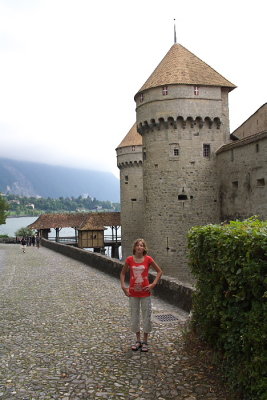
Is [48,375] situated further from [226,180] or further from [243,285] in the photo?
[226,180]

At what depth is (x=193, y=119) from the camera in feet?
76.9

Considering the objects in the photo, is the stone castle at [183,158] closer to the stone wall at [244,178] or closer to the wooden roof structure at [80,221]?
the stone wall at [244,178]

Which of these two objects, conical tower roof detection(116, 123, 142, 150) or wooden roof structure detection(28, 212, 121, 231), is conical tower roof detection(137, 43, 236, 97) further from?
wooden roof structure detection(28, 212, 121, 231)

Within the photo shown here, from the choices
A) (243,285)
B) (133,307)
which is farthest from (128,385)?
(243,285)

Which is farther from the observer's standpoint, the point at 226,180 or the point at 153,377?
the point at 226,180

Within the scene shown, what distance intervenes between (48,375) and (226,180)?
1916 centimetres

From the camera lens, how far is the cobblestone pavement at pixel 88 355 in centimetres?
478

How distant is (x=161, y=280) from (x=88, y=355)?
5.09 m

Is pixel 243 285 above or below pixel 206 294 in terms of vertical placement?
above

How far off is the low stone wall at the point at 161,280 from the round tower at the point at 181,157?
197 inches

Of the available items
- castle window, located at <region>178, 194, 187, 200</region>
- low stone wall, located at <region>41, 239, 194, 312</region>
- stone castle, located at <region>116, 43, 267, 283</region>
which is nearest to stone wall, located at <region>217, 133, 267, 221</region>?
stone castle, located at <region>116, 43, 267, 283</region>

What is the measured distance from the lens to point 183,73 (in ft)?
78.8

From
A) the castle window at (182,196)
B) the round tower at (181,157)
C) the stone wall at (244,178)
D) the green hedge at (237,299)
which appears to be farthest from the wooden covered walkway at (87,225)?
the green hedge at (237,299)

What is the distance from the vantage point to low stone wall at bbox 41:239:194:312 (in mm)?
9312
